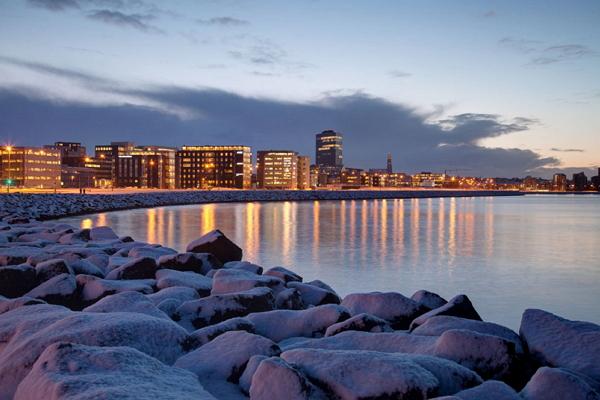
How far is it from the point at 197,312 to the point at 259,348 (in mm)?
2133

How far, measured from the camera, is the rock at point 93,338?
166 inches

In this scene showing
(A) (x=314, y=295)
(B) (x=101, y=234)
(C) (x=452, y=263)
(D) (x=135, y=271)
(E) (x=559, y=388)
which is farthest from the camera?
(C) (x=452, y=263)

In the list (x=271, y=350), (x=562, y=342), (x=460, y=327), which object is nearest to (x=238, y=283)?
(x=271, y=350)

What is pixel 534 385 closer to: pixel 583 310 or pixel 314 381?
pixel 314 381

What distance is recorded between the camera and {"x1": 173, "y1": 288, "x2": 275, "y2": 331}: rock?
6523 millimetres

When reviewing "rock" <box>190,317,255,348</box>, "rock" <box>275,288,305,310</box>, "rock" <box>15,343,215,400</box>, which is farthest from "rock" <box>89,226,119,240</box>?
"rock" <box>15,343,215,400</box>

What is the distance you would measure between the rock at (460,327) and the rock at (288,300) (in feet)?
7.34

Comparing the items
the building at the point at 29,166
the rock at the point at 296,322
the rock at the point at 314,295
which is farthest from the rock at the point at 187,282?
the building at the point at 29,166

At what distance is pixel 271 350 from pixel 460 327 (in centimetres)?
220

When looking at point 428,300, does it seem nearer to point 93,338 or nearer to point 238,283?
point 238,283

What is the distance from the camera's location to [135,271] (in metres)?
9.28

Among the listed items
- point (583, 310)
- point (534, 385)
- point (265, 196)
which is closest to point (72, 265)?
point (534, 385)

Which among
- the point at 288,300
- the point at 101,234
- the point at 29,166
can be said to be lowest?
the point at 288,300

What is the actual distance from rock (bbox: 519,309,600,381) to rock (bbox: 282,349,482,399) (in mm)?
1198
